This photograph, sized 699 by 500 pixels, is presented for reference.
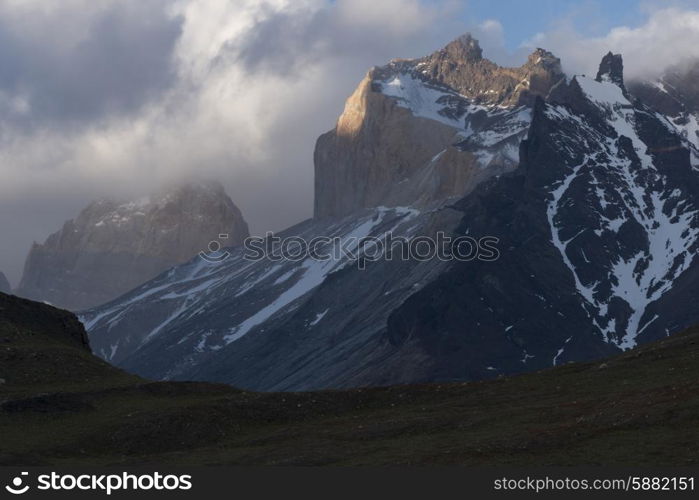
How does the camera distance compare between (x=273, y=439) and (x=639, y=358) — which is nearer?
(x=273, y=439)

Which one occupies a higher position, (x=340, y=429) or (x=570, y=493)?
(x=340, y=429)

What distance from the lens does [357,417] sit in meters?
111

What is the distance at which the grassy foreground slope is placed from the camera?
3600 inches

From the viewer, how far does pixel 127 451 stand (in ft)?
339

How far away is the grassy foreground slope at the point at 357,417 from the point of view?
300ft

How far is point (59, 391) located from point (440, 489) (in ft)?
162

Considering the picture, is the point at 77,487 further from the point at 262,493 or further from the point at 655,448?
the point at 655,448

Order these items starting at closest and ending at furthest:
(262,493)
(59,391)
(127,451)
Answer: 1. (262,493)
2. (127,451)
3. (59,391)

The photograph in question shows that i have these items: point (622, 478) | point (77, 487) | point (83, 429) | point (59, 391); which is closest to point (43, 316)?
point (59, 391)

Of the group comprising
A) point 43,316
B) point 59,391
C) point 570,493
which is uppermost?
point 43,316

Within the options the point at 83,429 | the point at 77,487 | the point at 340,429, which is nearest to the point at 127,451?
the point at 83,429

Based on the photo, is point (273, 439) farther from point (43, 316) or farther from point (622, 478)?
point (43, 316)

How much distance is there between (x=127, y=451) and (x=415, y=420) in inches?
744

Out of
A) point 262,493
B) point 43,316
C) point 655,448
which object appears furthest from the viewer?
point 43,316
